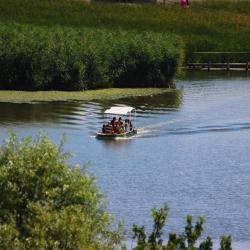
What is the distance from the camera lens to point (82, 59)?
91.8m

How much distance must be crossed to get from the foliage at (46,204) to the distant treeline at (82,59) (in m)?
57.8

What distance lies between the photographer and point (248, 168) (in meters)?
60.2

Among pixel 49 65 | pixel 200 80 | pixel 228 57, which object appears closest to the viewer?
pixel 49 65

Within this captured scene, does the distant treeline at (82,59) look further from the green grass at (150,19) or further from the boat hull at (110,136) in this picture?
the boat hull at (110,136)

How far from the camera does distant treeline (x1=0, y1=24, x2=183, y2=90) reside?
9025 cm

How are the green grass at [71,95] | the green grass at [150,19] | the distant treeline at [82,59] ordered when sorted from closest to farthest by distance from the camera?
1. the green grass at [71,95]
2. the distant treeline at [82,59]
3. the green grass at [150,19]

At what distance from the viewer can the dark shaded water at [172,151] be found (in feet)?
163

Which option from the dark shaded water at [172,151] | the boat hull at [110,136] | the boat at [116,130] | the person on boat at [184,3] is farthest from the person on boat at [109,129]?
the person on boat at [184,3]

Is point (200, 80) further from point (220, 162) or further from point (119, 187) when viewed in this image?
point (119, 187)

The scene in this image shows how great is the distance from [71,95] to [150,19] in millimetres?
44265

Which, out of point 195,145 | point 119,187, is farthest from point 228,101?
point 119,187

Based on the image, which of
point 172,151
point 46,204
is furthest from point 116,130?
point 46,204

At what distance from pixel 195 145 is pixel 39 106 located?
17106mm

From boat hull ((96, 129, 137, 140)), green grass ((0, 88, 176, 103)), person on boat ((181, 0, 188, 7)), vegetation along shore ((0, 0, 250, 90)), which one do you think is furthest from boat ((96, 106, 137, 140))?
person on boat ((181, 0, 188, 7))
